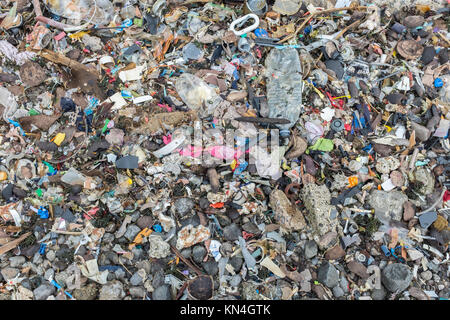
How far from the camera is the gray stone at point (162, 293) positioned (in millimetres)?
3207

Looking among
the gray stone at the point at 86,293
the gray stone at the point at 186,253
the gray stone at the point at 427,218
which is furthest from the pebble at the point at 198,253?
the gray stone at the point at 427,218

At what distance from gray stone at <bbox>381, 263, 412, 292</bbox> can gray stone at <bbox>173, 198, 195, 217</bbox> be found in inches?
87.6

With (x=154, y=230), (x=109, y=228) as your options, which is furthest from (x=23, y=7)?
(x=154, y=230)

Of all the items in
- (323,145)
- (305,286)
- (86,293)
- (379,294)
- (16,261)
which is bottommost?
(379,294)

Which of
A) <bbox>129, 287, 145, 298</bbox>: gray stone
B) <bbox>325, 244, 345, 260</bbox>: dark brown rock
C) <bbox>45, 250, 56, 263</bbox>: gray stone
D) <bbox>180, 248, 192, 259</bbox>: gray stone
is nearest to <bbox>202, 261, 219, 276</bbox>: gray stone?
<bbox>180, 248, 192, 259</bbox>: gray stone

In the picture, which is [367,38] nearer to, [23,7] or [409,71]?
[409,71]

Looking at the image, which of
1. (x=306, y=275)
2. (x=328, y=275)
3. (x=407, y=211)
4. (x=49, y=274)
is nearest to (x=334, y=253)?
(x=328, y=275)

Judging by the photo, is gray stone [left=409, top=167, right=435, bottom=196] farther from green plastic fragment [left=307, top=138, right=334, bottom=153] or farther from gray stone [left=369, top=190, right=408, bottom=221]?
green plastic fragment [left=307, top=138, right=334, bottom=153]

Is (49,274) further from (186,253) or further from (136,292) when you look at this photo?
(186,253)

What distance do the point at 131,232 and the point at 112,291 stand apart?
59cm

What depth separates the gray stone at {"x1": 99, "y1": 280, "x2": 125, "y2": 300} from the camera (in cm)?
318

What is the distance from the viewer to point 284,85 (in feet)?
12.9

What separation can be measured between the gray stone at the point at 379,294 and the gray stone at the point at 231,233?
61.5 inches

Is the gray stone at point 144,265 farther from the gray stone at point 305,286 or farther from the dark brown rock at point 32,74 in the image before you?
the dark brown rock at point 32,74
